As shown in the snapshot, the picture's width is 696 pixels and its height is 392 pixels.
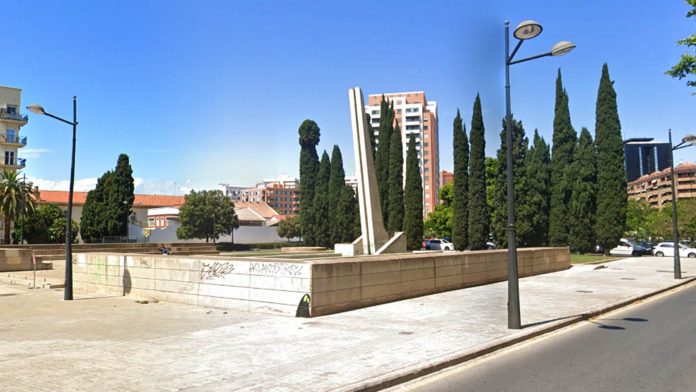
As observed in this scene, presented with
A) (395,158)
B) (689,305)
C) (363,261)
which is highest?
(395,158)

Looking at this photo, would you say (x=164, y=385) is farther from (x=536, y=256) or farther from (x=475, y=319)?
(x=536, y=256)

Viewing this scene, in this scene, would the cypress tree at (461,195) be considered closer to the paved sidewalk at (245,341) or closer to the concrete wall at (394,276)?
the concrete wall at (394,276)

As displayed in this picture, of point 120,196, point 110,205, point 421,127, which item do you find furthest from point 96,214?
point 421,127

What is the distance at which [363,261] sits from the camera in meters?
13.3

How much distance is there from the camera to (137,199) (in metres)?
94.9

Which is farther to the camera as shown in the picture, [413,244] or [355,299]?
[413,244]

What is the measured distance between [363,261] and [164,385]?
24.9 feet

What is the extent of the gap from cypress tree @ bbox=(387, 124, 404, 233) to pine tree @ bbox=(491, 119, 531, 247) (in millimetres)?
9760

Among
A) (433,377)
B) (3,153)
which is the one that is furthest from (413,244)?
(3,153)

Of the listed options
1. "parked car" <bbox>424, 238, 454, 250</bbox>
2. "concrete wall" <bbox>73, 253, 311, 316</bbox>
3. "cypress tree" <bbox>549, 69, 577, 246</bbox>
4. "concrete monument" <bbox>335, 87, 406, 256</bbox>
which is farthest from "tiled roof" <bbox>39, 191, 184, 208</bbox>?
"concrete wall" <bbox>73, 253, 311, 316</bbox>

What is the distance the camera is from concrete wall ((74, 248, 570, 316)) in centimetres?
1209

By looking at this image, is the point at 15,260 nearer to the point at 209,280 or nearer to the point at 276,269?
the point at 209,280

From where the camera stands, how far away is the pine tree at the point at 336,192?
59062 millimetres

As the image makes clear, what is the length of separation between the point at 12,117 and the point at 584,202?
2632 inches
